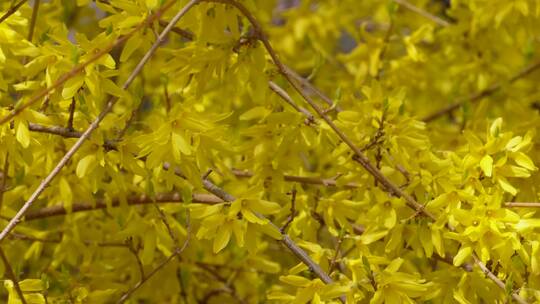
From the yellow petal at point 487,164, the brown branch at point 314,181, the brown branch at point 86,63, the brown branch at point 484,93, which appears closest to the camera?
the brown branch at point 86,63

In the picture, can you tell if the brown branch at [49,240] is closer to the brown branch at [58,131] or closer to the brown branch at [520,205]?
the brown branch at [58,131]

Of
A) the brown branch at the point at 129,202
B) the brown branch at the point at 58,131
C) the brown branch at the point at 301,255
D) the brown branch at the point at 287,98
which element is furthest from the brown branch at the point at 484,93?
the brown branch at the point at 58,131

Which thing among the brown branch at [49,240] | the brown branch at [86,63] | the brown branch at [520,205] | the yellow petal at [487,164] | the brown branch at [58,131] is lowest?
the brown branch at [49,240]

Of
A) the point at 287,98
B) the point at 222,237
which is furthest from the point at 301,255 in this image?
the point at 287,98

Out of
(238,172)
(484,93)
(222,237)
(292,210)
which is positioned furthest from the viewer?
(484,93)

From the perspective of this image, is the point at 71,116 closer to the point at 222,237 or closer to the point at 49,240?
the point at 222,237

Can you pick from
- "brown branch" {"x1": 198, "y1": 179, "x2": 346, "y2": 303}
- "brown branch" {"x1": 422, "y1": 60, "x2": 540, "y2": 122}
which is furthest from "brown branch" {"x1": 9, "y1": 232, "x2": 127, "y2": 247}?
"brown branch" {"x1": 422, "y1": 60, "x2": 540, "y2": 122}

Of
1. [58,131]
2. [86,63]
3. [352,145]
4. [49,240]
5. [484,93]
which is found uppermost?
[86,63]

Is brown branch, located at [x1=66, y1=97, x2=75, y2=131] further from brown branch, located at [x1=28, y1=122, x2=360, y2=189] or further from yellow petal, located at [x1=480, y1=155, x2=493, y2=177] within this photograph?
yellow petal, located at [x1=480, y1=155, x2=493, y2=177]

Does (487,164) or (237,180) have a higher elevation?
(487,164)
